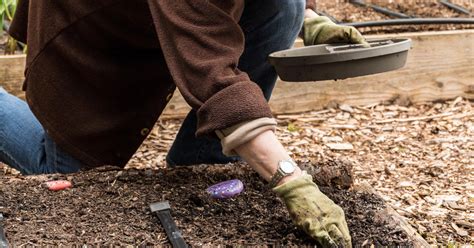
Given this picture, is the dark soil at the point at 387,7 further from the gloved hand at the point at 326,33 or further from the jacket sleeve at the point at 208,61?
the jacket sleeve at the point at 208,61

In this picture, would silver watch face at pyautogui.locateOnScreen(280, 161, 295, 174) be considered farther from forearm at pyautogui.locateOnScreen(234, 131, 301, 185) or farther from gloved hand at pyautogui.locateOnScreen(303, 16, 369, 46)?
gloved hand at pyautogui.locateOnScreen(303, 16, 369, 46)

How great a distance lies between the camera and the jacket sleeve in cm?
164

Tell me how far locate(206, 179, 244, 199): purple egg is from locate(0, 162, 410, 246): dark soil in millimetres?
21

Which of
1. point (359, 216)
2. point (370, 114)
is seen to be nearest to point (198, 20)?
point (359, 216)

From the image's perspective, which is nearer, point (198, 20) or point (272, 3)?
point (198, 20)

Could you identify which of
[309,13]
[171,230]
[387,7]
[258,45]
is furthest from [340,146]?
[387,7]

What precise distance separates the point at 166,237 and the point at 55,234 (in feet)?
0.77

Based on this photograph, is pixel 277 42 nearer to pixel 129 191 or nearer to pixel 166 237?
pixel 129 191

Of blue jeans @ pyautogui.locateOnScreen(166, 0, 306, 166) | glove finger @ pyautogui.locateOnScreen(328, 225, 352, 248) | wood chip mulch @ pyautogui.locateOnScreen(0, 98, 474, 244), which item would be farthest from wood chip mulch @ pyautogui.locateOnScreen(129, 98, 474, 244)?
glove finger @ pyautogui.locateOnScreen(328, 225, 352, 248)

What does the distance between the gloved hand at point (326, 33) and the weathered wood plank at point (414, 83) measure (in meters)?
0.90

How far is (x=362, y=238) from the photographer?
1748 mm

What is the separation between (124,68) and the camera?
2084 millimetres

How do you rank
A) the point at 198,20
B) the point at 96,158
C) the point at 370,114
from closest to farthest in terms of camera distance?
the point at 198,20 → the point at 96,158 → the point at 370,114

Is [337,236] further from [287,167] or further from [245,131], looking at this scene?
Result: [245,131]
